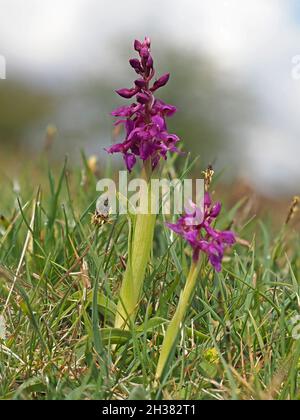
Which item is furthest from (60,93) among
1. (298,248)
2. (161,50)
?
(298,248)

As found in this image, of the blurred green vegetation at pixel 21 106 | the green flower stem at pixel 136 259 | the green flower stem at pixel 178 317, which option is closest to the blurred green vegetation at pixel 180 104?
the blurred green vegetation at pixel 21 106

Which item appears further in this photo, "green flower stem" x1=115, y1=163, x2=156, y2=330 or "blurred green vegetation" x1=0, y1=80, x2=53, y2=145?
"blurred green vegetation" x1=0, y1=80, x2=53, y2=145

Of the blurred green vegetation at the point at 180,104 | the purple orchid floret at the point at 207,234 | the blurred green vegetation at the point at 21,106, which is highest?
the blurred green vegetation at the point at 21,106

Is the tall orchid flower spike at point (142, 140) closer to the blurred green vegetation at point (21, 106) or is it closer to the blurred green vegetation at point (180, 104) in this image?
the blurred green vegetation at point (180, 104)

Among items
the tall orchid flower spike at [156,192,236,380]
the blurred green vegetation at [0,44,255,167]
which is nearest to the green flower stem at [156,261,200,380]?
the tall orchid flower spike at [156,192,236,380]

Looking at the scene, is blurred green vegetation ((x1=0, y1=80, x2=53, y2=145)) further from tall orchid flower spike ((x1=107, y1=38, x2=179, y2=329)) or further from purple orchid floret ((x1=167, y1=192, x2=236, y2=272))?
purple orchid floret ((x1=167, y1=192, x2=236, y2=272))

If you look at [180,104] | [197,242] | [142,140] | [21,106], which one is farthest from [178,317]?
[21,106]
